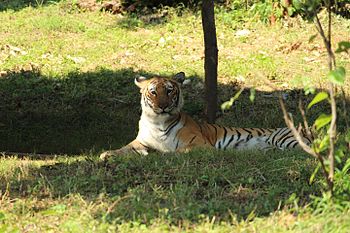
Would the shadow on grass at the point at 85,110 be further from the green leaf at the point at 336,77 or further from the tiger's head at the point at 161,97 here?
the green leaf at the point at 336,77

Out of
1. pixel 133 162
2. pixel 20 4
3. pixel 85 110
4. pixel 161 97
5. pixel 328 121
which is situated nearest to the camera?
pixel 328 121

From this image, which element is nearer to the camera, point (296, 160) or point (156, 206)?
point (156, 206)

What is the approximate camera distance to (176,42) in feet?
39.9

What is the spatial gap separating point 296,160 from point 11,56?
6.60m

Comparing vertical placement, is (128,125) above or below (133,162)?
below

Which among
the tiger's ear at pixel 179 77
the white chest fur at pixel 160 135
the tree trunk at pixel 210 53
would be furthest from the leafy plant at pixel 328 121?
the tree trunk at pixel 210 53

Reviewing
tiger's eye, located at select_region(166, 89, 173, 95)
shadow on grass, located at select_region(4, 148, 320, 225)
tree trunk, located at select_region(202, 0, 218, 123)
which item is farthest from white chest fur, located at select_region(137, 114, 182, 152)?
shadow on grass, located at select_region(4, 148, 320, 225)

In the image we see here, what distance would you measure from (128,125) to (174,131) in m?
1.61

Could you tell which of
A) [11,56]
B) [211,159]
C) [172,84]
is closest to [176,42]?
[11,56]

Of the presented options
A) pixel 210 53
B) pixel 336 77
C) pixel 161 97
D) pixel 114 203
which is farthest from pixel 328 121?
pixel 210 53

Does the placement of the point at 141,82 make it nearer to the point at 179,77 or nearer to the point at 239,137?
the point at 179,77

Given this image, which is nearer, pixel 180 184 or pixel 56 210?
pixel 56 210

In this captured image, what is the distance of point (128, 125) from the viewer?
9.52m

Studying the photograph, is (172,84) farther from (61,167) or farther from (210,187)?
(210,187)
